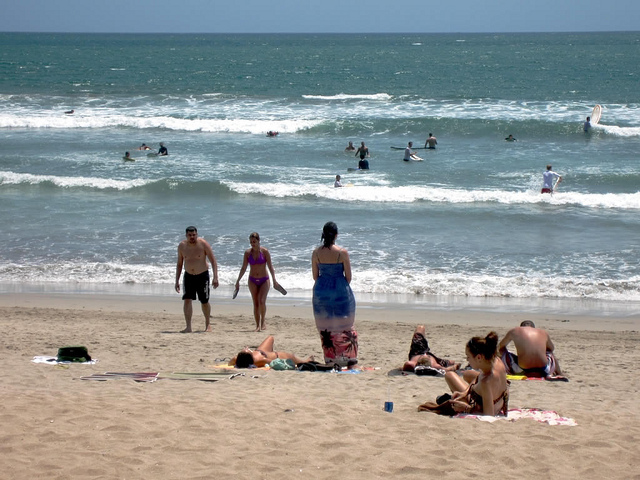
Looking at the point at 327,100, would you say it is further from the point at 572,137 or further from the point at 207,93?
the point at 572,137

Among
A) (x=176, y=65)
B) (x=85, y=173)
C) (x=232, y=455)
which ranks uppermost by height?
(x=176, y=65)

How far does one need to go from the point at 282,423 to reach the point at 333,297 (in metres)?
2.07

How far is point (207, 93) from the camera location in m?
47.9

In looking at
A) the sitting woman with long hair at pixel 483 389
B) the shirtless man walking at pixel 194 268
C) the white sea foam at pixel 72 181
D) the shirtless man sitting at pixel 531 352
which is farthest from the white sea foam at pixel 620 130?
the sitting woman with long hair at pixel 483 389

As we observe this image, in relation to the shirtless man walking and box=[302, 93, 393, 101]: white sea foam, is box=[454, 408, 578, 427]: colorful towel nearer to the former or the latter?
the shirtless man walking

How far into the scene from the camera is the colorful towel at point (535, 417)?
571 centimetres

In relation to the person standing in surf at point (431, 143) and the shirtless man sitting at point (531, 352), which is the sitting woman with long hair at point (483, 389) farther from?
the person standing in surf at point (431, 143)

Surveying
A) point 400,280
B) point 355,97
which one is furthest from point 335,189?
point 355,97

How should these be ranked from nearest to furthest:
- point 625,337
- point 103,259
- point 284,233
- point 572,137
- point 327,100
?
point 625,337
point 103,259
point 284,233
point 572,137
point 327,100

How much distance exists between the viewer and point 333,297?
7.41m

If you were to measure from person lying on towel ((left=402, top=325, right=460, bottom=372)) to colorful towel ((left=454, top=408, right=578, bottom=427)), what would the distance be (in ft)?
5.54

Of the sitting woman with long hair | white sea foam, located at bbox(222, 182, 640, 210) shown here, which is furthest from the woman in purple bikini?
white sea foam, located at bbox(222, 182, 640, 210)

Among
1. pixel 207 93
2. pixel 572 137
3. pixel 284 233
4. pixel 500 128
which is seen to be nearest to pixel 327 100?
pixel 207 93

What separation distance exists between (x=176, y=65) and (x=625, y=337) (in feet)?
234
